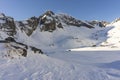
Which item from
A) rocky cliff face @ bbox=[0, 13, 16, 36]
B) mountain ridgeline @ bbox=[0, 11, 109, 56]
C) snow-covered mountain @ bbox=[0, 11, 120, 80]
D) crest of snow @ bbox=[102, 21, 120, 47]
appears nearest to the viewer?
snow-covered mountain @ bbox=[0, 11, 120, 80]

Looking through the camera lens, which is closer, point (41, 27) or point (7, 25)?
point (7, 25)

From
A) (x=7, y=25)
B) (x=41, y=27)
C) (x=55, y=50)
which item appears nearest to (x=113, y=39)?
(x=41, y=27)

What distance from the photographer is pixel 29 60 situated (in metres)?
23.6

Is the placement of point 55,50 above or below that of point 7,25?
below

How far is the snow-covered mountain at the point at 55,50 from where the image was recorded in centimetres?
1961

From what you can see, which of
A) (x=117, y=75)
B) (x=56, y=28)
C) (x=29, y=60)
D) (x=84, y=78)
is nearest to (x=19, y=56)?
(x=29, y=60)

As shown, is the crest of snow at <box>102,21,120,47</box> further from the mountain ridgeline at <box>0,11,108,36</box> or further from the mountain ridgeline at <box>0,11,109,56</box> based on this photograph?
the mountain ridgeline at <box>0,11,108,36</box>

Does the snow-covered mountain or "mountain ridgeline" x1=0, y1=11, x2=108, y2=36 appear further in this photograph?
"mountain ridgeline" x1=0, y1=11, x2=108, y2=36

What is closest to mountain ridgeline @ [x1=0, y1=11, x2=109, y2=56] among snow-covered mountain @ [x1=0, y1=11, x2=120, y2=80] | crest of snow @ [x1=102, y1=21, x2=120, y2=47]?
snow-covered mountain @ [x1=0, y1=11, x2=120, y2=80]

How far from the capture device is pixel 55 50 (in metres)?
84.9

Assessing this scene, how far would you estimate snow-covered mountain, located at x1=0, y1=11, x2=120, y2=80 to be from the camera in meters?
19.6

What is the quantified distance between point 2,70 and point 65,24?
149487 mm

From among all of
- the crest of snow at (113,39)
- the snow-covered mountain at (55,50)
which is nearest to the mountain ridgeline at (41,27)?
the snow-covered mountain at (55,50)

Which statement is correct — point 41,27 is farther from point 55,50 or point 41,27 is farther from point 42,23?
point 55,50
